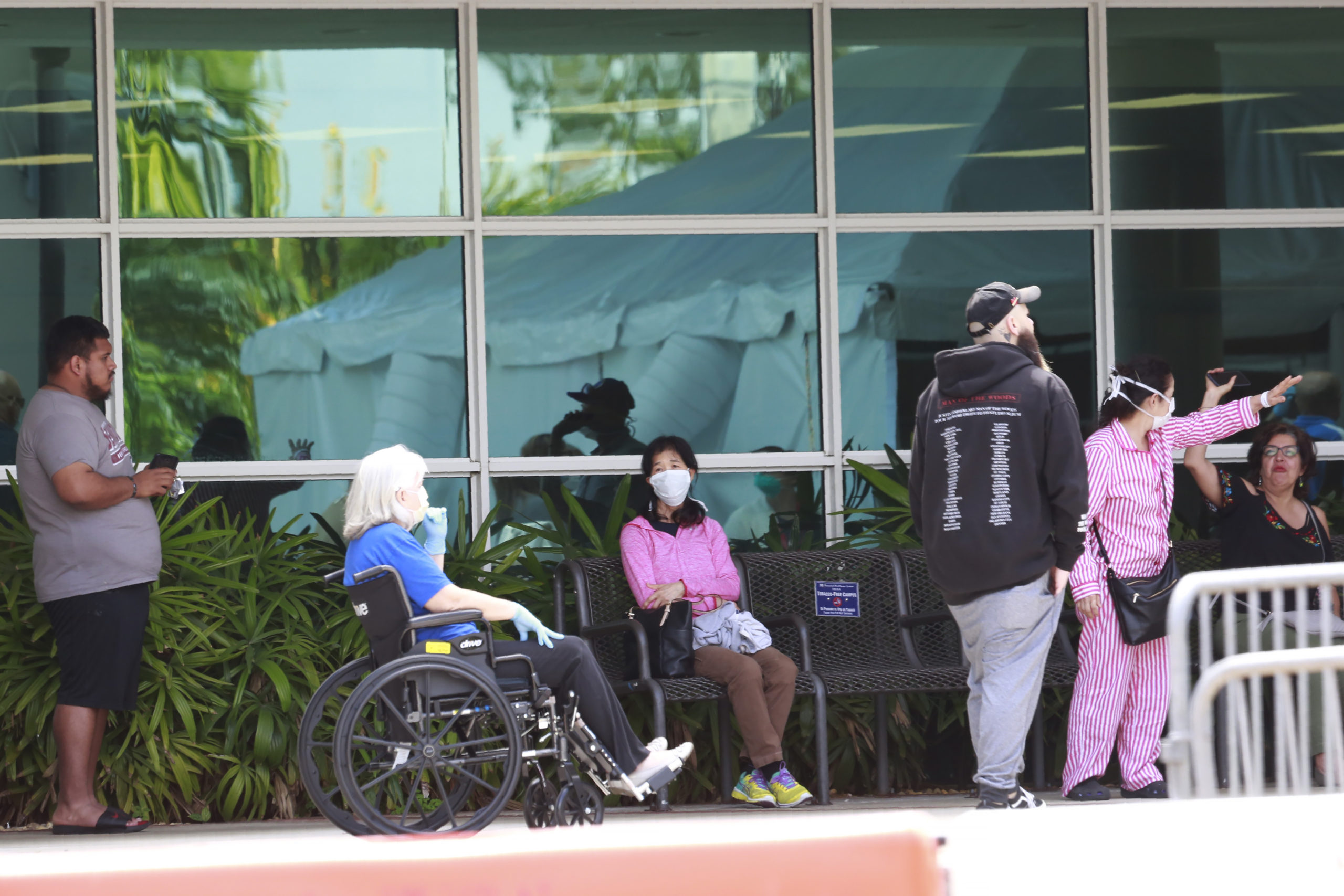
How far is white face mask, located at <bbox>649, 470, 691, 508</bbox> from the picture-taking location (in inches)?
258

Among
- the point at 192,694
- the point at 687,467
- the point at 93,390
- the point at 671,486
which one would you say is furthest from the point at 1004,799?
the point at 93,390

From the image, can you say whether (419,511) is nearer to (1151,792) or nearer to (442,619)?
(442,619)

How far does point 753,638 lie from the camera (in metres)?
6.25

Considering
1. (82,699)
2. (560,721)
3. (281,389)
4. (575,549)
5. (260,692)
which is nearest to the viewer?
(560,721)

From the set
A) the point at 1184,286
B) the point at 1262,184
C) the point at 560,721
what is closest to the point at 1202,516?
the point at 1184,286

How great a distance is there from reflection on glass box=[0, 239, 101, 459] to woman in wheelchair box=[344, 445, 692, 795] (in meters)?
2.78

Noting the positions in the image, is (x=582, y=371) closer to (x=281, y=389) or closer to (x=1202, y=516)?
(x=281, y=389)

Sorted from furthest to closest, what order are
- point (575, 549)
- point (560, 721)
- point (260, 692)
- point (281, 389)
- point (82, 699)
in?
point (281, 389) < point (575, 549) < point (260, 692) < point (82, 699) < point (560, 721)

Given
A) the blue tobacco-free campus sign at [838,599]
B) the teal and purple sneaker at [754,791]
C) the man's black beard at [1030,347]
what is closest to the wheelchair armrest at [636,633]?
the teal and purple sneaker at [754,791]

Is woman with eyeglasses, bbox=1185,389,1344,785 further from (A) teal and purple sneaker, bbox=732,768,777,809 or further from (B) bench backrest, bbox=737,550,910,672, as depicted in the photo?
(A) teal and purple sneaker, bbox=732,768,777,809

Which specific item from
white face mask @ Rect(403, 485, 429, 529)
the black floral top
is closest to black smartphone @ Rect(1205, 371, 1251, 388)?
the black floral top

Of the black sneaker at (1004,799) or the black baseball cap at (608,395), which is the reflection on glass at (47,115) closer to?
the black baseball cap at (608,395)

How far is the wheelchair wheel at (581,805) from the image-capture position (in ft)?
16.0

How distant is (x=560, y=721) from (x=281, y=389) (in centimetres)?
308
